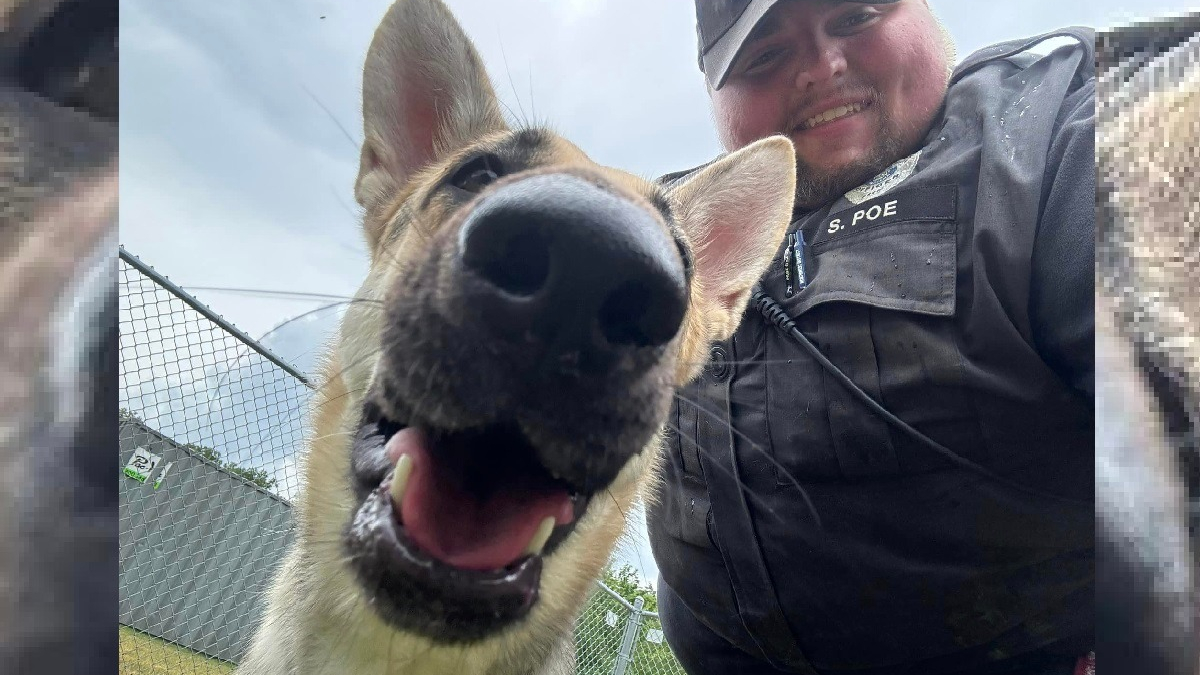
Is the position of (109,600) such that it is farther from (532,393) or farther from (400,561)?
(400,561)

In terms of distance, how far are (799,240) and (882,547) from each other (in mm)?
1590

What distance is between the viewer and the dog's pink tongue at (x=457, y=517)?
1.49m

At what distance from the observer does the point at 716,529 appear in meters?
3.14

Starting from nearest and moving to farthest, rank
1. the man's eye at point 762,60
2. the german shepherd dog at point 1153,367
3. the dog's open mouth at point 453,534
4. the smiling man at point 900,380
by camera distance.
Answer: the german shepherd dog at point 1153,367 → the dog's open mouth at point 453,534 → the smiling man at point 900,380 → the man's eye at point 762,60

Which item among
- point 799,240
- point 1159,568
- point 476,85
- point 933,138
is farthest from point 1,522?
point 933,138

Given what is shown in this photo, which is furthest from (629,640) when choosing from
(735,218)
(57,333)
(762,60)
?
(57,333)

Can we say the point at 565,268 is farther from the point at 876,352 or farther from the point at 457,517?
the point at 876,352

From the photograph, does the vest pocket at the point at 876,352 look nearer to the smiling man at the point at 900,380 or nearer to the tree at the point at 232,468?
the smiling man at the point at 900,380

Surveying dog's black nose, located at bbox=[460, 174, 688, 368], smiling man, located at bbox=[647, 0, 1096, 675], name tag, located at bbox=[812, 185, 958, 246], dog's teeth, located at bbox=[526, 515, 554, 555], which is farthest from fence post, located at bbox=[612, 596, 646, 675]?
dog's black nose, located at bbox=[460, 174, 688, 368]

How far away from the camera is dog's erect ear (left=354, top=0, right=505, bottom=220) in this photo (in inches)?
106

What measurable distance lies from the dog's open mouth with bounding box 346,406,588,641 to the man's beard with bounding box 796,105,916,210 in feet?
8.39

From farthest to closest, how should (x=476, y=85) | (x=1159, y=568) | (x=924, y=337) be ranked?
(x=476, y=85)
(x=924, y=337)
(x=1159, y=568)

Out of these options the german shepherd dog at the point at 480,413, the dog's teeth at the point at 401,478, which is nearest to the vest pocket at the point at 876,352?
the german shepherd dog at the point at 480,413

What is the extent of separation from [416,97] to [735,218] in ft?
5.65
